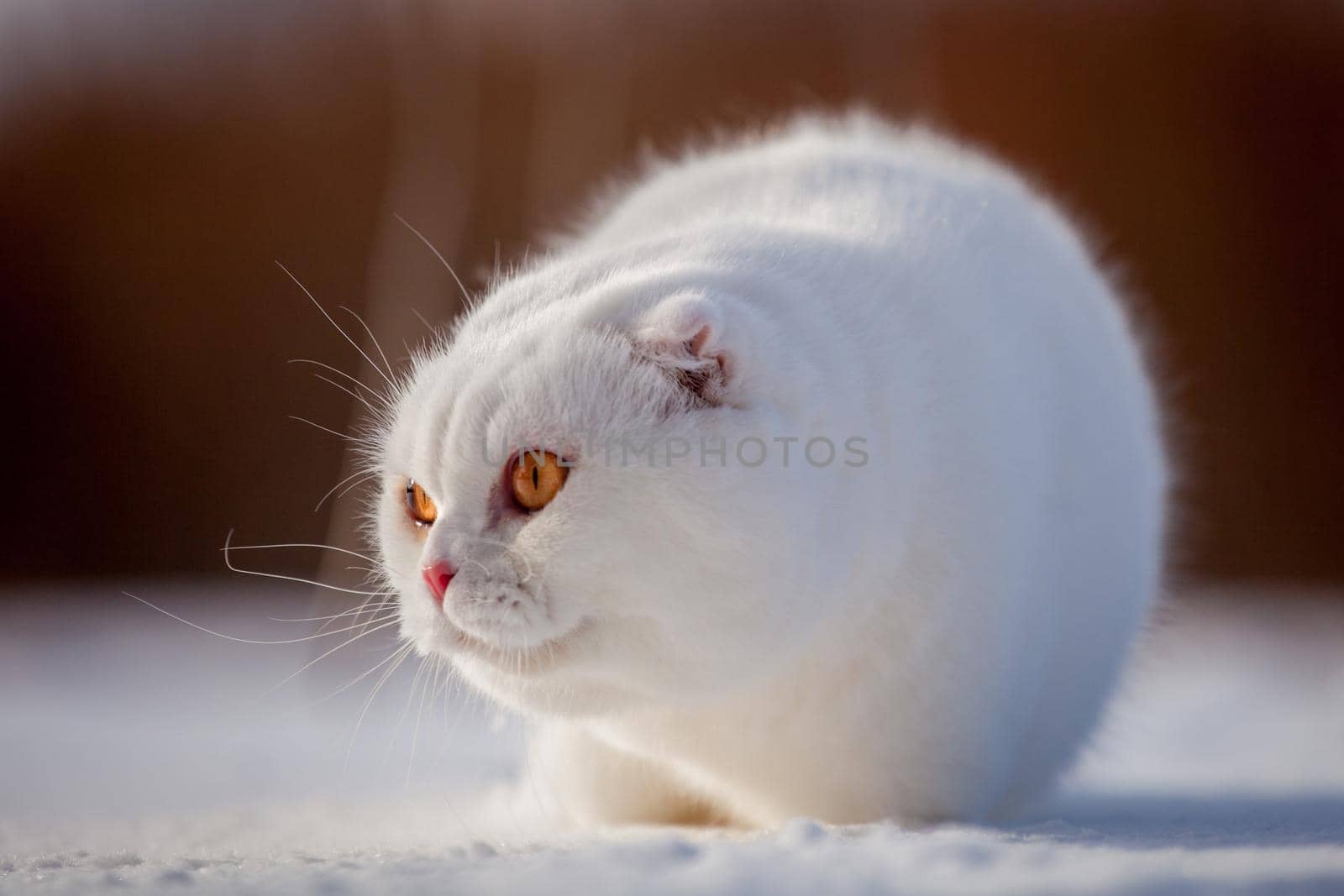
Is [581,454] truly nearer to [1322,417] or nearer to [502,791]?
[502,791]

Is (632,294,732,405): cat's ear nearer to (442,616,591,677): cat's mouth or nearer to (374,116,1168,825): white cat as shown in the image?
(374,116,1168,825): white cat

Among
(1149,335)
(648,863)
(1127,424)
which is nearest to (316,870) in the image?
(648,863)

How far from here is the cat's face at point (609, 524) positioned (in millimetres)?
1403

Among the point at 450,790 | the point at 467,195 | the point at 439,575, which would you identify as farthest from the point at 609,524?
the point at 467,195

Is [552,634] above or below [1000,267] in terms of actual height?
below

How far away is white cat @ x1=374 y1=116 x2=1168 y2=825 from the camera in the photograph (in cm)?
142

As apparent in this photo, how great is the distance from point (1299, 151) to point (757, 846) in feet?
19.6

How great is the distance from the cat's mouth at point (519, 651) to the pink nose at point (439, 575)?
4 cm

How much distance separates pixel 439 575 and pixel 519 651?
0.44ft

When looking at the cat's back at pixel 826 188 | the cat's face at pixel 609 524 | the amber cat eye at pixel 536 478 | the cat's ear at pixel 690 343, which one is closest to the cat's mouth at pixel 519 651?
the cat's face at pixel 609 524

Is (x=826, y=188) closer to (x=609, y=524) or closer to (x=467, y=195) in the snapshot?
(x=609, y=524)

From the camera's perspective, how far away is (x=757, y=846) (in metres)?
1.28

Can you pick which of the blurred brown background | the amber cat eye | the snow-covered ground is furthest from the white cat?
the blurred brown background

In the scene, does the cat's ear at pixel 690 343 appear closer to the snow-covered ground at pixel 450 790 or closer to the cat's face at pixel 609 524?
the cat's face at pixel 609 524
